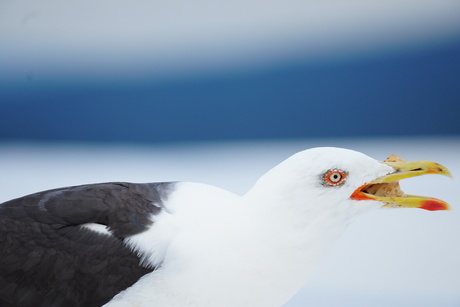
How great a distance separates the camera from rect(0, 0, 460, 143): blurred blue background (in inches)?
166

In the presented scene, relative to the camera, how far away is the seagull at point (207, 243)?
1351 mm

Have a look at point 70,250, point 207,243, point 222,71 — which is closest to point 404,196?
point 207,243

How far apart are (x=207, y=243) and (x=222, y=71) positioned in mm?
3218

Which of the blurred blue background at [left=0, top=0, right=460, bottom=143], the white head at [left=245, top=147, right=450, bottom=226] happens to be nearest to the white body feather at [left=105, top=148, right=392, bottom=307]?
the white head at [left=245, top=147, right=450, bottom=226]

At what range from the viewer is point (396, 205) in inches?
53.9

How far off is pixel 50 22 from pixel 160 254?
3.60m

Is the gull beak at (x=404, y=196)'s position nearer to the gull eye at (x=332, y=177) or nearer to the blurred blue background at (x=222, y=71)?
the gull eye at (x=332, y=177)

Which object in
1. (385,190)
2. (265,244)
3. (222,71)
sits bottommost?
(265,244)

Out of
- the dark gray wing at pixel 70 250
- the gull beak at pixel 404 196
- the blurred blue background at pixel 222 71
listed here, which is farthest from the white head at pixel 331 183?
the blurred blue background at pixel 222 71

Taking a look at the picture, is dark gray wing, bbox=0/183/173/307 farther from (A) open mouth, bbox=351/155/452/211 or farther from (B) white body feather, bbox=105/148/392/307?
(A) open mouth, bbox=351/155/452/211

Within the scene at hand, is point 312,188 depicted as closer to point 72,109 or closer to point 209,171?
point 209,171

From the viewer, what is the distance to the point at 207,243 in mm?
1403

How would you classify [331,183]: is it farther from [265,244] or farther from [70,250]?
[70,250]

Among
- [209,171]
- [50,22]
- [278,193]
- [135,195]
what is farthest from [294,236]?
[50,22]
